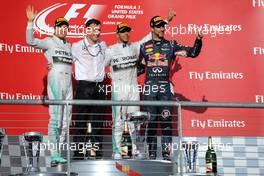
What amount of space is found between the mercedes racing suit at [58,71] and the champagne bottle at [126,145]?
0.61m

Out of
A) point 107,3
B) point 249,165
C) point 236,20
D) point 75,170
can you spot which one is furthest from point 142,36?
point 75,170

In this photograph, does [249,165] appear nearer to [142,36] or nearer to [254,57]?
[254,57]

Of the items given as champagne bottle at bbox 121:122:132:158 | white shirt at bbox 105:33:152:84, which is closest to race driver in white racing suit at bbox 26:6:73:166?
white shirt at bbox 105:33:152:84

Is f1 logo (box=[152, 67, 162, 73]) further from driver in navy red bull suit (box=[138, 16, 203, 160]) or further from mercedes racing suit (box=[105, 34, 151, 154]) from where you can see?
mercedes racing suit (box=[105, 34, 151, 154])

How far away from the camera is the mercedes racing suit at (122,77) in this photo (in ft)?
26.7

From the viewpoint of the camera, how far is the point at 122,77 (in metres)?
8.36

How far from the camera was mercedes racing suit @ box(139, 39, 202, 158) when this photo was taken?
26.5 feet

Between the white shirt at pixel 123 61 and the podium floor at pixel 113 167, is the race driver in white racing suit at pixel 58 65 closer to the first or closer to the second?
the white shirt at pixel 123 61

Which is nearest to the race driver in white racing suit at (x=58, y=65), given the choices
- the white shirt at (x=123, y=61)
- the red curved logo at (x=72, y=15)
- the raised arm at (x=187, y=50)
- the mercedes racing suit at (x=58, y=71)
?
the mercedes racing suit at (x=58, y=71)

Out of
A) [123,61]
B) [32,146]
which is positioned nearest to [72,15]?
[123,61]

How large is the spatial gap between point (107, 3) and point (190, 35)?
41.9 inches

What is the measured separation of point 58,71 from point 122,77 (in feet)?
2.32

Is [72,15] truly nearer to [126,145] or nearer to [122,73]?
[122,73]

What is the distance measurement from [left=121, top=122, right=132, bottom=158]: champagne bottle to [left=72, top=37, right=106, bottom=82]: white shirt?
2.50 ft
